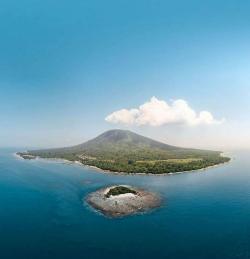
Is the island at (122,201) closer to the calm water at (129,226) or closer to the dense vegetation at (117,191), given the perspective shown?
the dense vegetation at (117,191)

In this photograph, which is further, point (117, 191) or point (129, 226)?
point (117, 191)

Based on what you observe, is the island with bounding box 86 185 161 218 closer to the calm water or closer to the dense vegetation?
the dense vegetation

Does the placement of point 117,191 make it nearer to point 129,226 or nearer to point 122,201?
point 122,201

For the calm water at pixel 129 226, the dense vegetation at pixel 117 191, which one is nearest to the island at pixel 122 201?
the dense vegetation at pixel 117 191

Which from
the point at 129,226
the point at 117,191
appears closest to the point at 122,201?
the point at 117,191

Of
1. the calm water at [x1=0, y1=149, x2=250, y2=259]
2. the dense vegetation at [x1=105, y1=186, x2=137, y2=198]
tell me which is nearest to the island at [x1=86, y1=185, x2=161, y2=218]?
the dense vegetation at [x1=105, y1=186, x2=137, y2=198]

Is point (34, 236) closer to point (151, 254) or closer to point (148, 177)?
point (151, 254)
